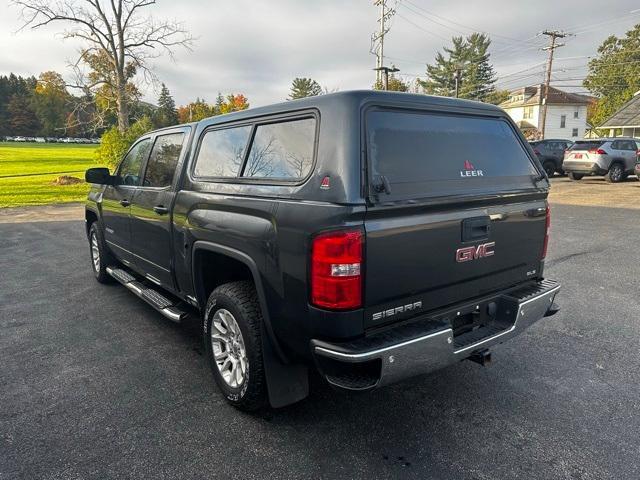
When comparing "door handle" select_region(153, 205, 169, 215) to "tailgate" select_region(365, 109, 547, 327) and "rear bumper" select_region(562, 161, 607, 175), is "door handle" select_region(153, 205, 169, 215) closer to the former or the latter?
"tailgate" select_region(365, 109, 547, 327)

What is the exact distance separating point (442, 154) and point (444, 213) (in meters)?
0.43

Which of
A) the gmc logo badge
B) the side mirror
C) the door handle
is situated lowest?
the gmc logo badge

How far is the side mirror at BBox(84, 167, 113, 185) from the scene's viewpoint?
4867mm

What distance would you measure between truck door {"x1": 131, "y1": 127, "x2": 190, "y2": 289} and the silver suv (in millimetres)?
17818

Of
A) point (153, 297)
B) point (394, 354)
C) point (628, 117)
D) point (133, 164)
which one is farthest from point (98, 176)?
point (628, 117)

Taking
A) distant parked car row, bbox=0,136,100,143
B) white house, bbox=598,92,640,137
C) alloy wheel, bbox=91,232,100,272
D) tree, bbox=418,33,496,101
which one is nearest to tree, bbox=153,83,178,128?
distant parked car row, bbox=0,136,100,143

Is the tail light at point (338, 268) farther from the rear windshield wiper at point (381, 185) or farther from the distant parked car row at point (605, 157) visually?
the distant parked car row at point (605, 157)

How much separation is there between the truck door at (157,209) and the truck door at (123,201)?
17 cm

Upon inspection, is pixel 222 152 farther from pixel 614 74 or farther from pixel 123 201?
pixel 614 74

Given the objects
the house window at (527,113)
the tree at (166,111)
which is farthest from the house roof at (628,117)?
the tree at (166,111)

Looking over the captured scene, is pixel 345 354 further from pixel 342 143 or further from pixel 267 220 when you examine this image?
pixel 342 143

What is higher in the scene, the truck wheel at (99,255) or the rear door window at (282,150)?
the rear door window at (282,150)

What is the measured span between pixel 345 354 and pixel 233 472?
923 mm

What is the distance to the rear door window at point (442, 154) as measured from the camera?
252 centimetres
